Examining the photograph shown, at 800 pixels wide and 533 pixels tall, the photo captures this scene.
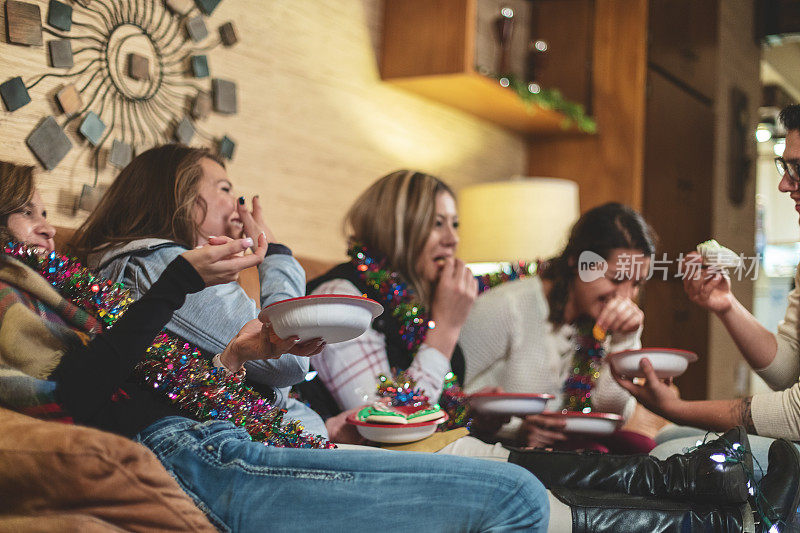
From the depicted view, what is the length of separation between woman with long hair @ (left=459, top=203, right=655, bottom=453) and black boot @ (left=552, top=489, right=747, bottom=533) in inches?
32.9

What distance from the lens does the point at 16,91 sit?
1710mm

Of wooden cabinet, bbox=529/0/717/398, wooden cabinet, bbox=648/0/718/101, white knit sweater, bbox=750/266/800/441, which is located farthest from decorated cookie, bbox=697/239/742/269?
wooden cabinet, bbox=648/0/718/101

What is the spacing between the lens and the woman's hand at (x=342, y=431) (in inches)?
68.7

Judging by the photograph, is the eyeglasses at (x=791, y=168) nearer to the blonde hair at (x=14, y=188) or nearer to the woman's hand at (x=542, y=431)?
the woman's hand at (x=542, y=431)

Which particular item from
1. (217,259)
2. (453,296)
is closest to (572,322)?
(453,296)

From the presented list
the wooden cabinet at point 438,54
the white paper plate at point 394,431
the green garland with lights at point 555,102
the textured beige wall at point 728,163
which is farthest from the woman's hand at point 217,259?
the textured beige wall at point 728,163

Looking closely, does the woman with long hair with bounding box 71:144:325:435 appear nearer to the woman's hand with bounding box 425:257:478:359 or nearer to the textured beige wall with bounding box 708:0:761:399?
the woman's hand with bounding box 425:257:478:359

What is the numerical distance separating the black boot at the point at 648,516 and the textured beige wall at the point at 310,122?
134cm

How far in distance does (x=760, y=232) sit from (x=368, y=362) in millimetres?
2642

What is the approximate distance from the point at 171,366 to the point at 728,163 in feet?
11.3

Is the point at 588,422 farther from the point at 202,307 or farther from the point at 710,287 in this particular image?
the point at 202,307

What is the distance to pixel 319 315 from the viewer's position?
1247 millimetres

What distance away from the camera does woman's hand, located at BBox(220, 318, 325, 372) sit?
1.35 metres

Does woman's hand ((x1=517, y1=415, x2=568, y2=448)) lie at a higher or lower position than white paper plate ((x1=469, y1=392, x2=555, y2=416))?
lower
